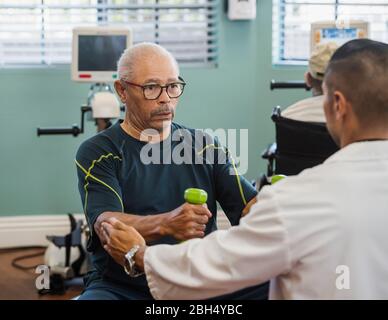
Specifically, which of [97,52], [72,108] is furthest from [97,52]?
[72,108]

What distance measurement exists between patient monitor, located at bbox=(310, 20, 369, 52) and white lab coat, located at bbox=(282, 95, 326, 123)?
0.96 metres

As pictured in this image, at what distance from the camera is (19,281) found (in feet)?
11.6

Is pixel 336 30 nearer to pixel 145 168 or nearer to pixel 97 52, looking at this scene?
pixel 97 52

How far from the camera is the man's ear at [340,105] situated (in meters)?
1.29

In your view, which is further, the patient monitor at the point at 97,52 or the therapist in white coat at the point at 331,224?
the patient monitor at the point at 97,52

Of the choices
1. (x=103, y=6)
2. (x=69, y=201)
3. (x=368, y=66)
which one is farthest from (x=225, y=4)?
(x=368, y=66)

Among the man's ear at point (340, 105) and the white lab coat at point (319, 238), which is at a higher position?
the man's ear at point (340, 105)

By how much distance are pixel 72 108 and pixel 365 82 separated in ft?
9.65

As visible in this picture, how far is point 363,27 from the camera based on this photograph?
361 centimetres

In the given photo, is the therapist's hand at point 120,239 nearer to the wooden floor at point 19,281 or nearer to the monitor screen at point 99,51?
the wooden floor at point 19,281

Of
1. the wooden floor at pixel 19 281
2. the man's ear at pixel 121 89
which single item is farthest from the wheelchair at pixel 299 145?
the wooden floor at pixel 19 281

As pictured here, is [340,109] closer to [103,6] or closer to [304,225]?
[304,225]

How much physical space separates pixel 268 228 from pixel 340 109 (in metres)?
0.28

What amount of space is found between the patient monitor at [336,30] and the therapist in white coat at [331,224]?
2337 mm
